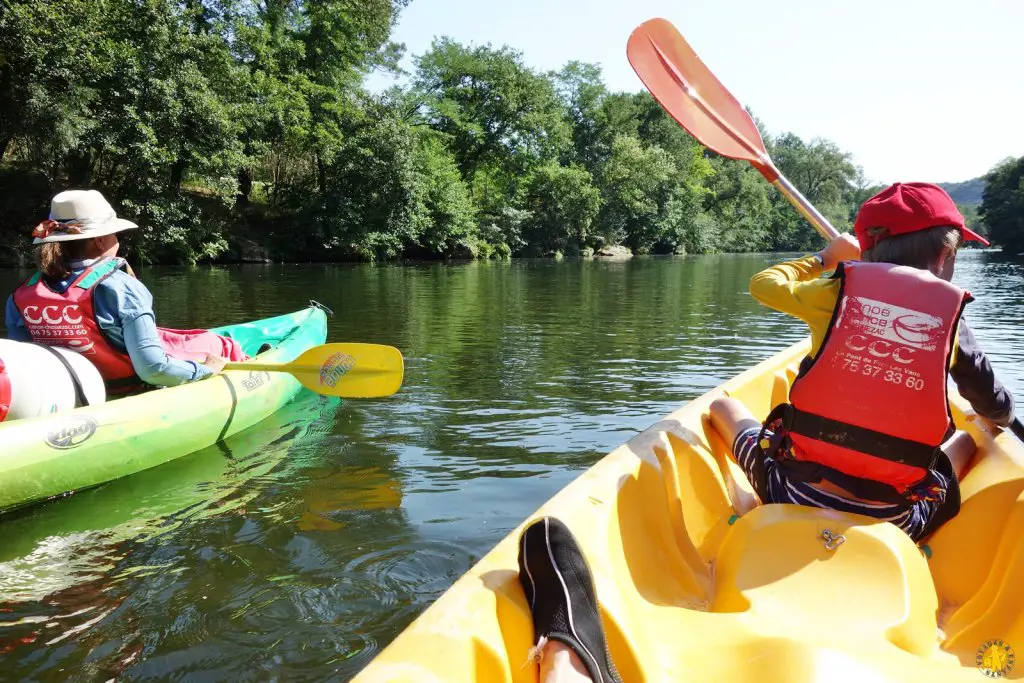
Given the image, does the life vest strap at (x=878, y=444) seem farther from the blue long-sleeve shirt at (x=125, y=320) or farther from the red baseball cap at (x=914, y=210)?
the blue long-sleeve shirt at (x=125, y=320)

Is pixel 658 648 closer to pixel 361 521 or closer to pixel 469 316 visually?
pixel 361 521

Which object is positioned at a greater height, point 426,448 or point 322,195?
point 322,195

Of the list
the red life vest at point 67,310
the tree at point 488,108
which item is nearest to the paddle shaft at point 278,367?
Result: the red life vest at point 67,310

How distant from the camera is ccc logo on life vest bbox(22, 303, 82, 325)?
383 cm

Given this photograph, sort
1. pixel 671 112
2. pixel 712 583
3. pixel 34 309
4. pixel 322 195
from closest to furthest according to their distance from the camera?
pixel 712 583 → pixel 34 309 → pixel 671 112 → pixel 322 195

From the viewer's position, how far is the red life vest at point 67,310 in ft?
12.6

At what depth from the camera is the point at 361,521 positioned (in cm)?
344

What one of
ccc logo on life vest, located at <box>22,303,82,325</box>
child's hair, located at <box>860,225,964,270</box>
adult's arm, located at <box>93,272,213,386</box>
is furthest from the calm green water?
child's hair, located at <box>860,225,964,270</box>

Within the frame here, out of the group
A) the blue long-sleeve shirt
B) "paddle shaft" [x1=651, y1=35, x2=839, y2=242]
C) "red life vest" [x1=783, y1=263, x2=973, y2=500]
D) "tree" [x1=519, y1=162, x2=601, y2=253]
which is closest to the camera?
"red life vest" [x1=783, y1=263, x2=973, y2=500]

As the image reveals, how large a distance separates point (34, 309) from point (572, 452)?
300cm

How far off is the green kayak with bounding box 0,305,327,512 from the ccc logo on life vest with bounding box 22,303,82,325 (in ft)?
1.62

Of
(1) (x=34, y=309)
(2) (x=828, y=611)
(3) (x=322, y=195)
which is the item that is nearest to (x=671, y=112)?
(2) (x=828, y=611)

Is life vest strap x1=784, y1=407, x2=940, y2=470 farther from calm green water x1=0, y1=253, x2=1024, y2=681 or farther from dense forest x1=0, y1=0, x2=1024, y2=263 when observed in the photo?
dense forest x1=0, y1=0, x2=1024, y2=263

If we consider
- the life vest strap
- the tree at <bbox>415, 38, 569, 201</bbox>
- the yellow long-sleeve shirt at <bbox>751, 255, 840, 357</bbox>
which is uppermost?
the tree at <bbox>415, 38, 569, 201</bbox>
